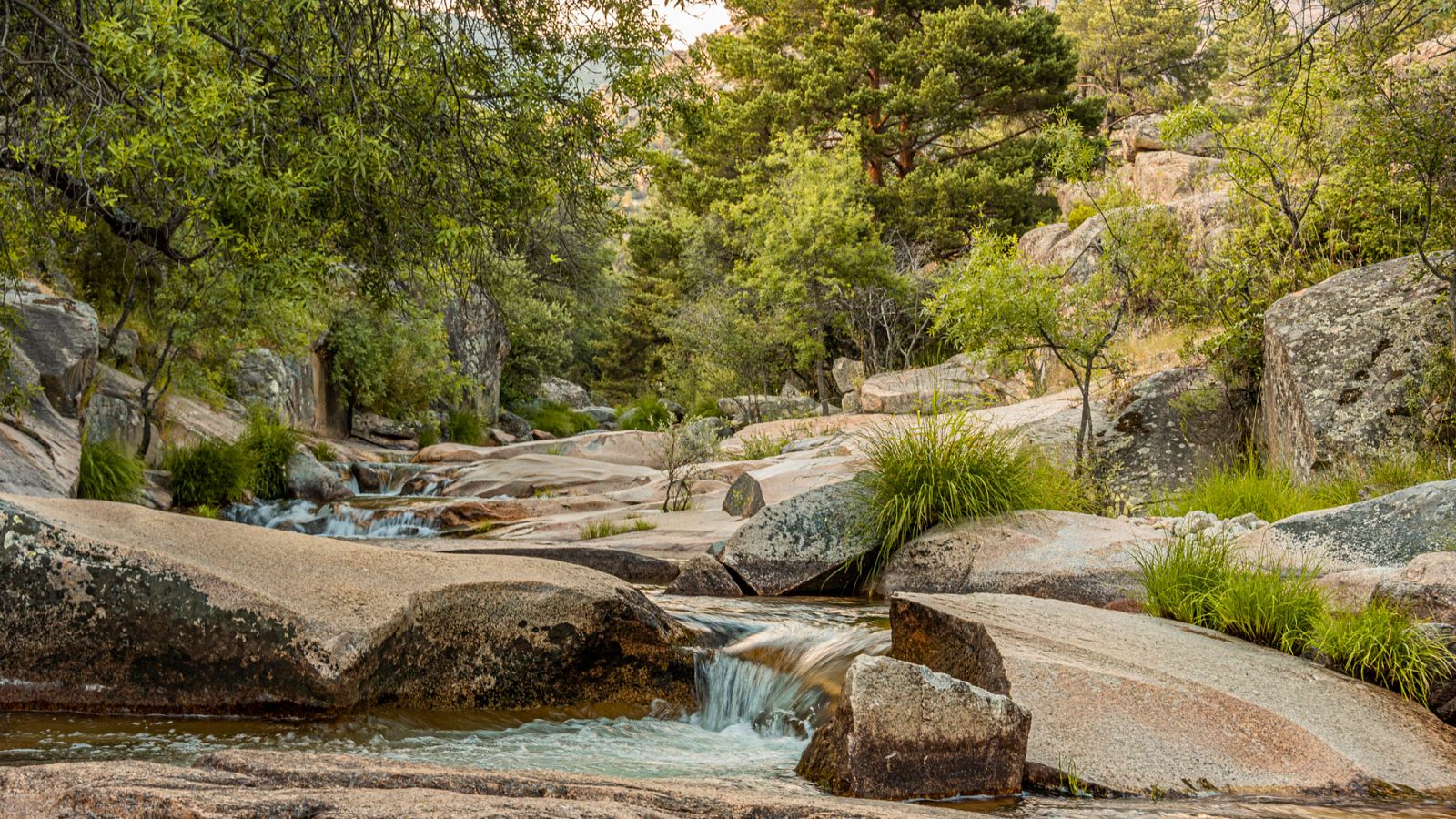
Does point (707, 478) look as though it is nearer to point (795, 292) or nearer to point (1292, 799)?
point (1292, 799)

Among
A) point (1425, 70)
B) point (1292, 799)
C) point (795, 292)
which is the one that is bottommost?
point (1292, 799)

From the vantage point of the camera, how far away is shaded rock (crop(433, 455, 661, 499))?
15.0m

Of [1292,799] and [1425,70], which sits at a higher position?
[1425,70]

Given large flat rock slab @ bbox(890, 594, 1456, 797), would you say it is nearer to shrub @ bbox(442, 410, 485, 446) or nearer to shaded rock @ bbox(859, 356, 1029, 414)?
shaded rock @ bbox(859, 356, 1029, 414)

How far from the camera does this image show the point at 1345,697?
445cm

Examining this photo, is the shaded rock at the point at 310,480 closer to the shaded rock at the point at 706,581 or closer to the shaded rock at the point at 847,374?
the shaded rock at the point at 706,581

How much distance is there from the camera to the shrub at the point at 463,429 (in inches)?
898

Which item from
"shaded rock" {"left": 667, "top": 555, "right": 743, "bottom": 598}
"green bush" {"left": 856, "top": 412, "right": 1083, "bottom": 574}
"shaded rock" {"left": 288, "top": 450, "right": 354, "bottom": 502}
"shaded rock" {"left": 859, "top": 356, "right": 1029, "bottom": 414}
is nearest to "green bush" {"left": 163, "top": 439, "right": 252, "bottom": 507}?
"shaded rock" {"left": 288, "top": 450, "right": 354, "bottom": 502}

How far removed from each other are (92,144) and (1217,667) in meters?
6.73

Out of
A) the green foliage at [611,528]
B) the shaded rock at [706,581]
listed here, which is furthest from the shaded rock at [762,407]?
the shaded rock at [706,581]

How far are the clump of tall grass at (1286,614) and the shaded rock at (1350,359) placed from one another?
3.22 m

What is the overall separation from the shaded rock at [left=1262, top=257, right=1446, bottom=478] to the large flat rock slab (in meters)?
4.51

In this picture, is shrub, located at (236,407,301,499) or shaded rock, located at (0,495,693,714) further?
shrub, located at (236,407,301,499)

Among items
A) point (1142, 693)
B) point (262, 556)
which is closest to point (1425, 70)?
point (1142, 693)
